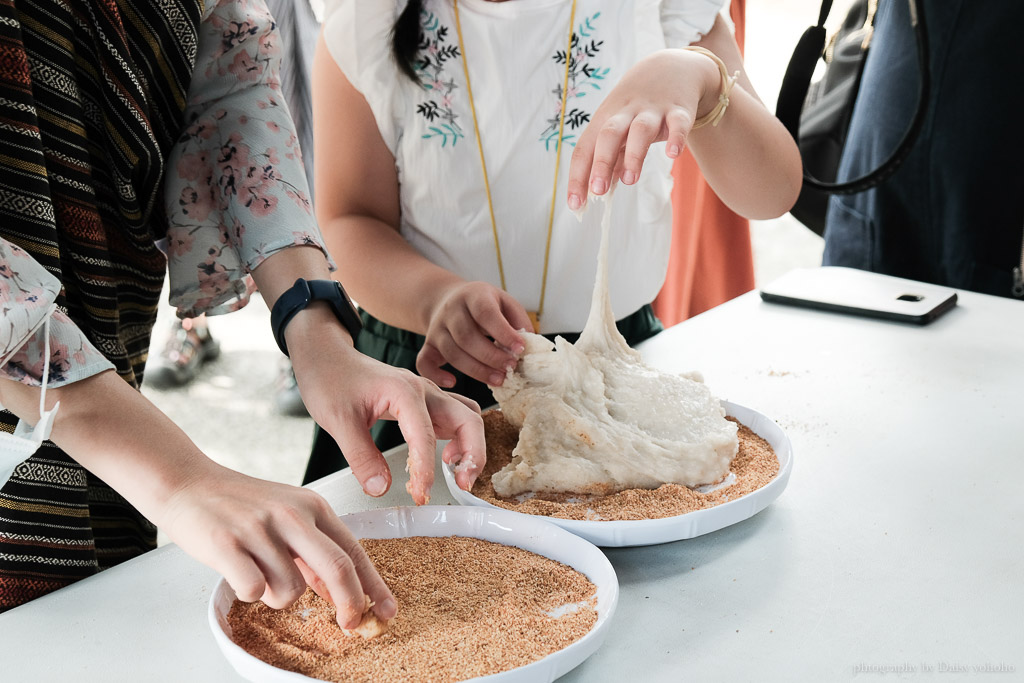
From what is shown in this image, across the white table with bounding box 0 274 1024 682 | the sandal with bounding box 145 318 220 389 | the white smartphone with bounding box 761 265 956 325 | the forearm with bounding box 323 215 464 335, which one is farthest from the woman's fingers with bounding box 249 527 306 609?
the sandal with bounding box 145 318 220 389

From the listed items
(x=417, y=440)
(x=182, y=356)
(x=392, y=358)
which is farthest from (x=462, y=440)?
(x=182, y=356)

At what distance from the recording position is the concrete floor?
9.43 ft

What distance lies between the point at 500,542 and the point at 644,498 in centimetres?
16

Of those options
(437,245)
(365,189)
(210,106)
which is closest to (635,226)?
(437,245)

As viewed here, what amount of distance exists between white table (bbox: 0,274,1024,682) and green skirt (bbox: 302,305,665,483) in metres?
0.29

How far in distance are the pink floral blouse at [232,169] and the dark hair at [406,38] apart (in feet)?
0.96

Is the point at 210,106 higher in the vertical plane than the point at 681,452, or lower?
higher

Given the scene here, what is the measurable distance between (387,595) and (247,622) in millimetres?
130

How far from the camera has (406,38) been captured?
1.33 m

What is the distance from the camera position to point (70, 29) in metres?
0.87

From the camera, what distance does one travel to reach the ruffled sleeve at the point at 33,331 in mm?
657

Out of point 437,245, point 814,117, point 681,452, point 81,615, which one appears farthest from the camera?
point 814,117

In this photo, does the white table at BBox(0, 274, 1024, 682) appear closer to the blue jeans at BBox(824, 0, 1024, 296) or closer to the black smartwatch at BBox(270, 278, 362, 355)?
the black smartwatch at BBox(270, 278, 362, 355)

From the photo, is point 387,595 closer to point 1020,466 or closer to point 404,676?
point 404,676
